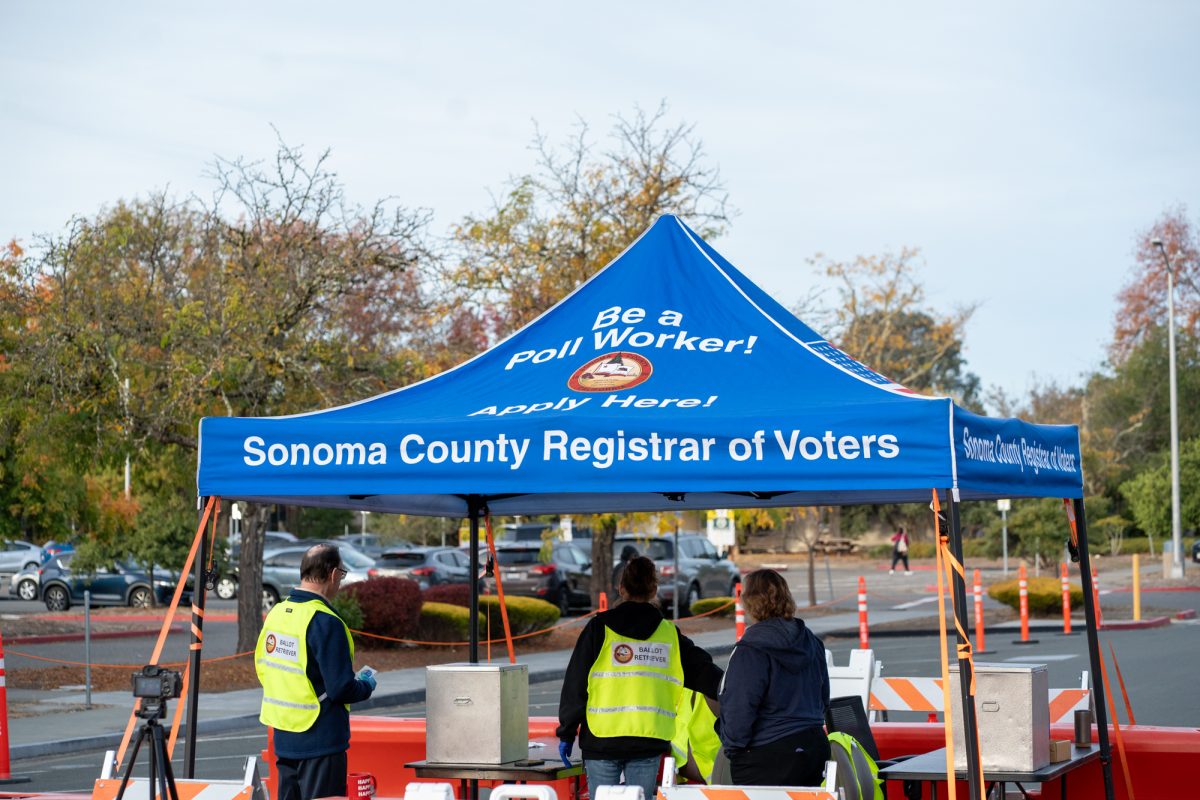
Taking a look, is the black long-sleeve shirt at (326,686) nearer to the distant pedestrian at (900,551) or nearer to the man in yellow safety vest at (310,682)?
the man in yellow safety vest at (310,682)

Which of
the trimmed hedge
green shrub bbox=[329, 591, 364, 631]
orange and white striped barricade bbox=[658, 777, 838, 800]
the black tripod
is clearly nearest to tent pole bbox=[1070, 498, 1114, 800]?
orange and white striped barricade bbox=[658, 777, 838, 800]

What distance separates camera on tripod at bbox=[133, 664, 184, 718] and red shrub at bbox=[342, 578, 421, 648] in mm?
17944

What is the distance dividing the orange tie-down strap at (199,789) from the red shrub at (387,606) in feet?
57.1

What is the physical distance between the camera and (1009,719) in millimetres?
7715

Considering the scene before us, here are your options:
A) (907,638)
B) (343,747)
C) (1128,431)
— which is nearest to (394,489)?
(343,747)

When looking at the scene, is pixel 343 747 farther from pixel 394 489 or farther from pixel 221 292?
pixel 221 292

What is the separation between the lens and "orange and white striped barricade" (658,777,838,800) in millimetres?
6086

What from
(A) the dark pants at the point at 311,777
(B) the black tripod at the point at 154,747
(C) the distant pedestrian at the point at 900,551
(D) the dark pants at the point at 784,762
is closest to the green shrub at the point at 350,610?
(A) the dark pants at the point at 311,777

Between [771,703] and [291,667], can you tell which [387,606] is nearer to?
[291,667]

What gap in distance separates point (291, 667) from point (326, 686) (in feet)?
0.64

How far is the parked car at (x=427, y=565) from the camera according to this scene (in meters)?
32.7

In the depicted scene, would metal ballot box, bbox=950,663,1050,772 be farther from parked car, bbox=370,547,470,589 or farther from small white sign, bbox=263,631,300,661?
parked car, bbox=370,547,470,589

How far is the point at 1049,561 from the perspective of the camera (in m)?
44.4

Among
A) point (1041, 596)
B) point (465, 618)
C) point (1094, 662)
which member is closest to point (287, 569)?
point (465, 618)
